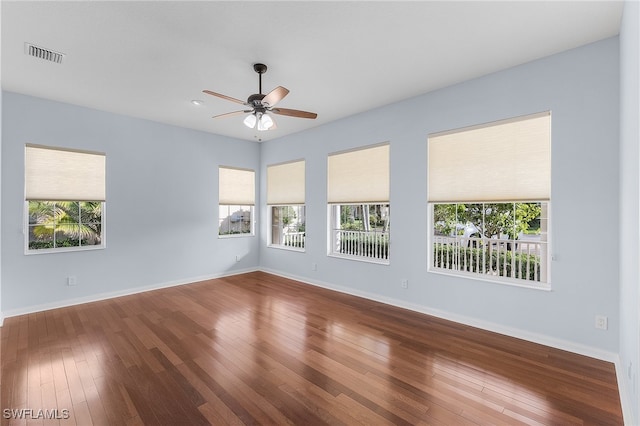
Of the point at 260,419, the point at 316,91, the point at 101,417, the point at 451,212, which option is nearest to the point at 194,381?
the point at 101,417

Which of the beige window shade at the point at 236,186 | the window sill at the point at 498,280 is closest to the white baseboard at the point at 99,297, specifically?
the beige window shade at the point at 236,186

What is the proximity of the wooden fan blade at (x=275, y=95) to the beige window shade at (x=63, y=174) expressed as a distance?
3291mm

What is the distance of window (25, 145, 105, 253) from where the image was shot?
412 centimetres

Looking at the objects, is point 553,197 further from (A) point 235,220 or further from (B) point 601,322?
(A) point 235,220

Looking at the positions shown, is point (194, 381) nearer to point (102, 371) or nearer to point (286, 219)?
point (102, 371)

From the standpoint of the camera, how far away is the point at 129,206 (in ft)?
16.1

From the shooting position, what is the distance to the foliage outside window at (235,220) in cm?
632

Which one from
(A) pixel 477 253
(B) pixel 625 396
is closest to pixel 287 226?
(A) pixel 477 253

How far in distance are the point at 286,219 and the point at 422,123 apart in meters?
3.70

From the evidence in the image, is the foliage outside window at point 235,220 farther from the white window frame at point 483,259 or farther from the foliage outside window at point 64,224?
the white window frame at point 483,259

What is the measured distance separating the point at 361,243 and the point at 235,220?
9.53ft

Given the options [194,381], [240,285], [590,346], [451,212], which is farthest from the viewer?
[451,212]

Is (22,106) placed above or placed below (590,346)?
above

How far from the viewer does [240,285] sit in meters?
5.46
